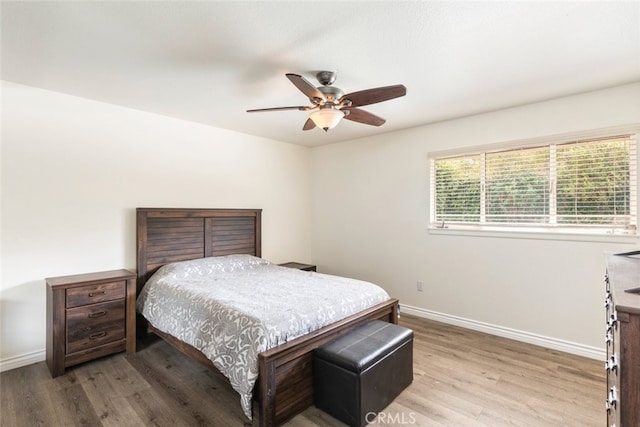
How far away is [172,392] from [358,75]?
273 centimetres

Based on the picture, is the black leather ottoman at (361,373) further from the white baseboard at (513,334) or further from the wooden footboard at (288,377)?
the white baseboard at (513,334)

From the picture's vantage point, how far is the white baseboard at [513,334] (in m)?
2.80

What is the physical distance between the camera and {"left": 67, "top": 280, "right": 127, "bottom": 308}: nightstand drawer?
2.58 meters

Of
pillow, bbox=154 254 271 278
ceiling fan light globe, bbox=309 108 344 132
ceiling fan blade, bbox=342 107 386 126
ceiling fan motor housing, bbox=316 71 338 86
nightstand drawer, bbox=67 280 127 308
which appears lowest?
nightstand drawer, bbox=67 280 127 308

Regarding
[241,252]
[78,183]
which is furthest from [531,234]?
[78,183]

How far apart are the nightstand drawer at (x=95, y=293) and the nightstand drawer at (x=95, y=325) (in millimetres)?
43

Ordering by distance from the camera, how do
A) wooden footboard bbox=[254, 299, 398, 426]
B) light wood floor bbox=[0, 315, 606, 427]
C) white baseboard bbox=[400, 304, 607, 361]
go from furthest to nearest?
1. white baseboard bbox=[400, 304, 607, 361]
2. light wood floor bbox=[0, 315, 606, 427]
3. wooden footboard bbox=[254, 299, 398, 426]

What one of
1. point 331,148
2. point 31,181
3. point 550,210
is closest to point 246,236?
point 331,148

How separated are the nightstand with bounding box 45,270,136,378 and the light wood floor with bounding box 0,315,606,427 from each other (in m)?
0.13

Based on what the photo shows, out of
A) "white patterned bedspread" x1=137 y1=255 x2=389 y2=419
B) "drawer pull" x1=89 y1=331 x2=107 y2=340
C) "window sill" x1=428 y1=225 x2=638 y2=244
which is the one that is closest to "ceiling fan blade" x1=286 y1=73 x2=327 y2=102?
"white patterned bedspread" x1=137 y1=255 x2=389 y2=419

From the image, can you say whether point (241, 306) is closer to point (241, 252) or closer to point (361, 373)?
point (361, 373)

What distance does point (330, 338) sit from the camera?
221cm

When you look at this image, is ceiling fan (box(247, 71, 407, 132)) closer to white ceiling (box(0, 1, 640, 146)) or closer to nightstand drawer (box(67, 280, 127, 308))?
white ceiling (box(0, 1, 640, 146))

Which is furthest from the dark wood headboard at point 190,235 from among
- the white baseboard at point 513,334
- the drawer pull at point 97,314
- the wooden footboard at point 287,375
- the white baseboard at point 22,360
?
the white baseboard at point 513,334
